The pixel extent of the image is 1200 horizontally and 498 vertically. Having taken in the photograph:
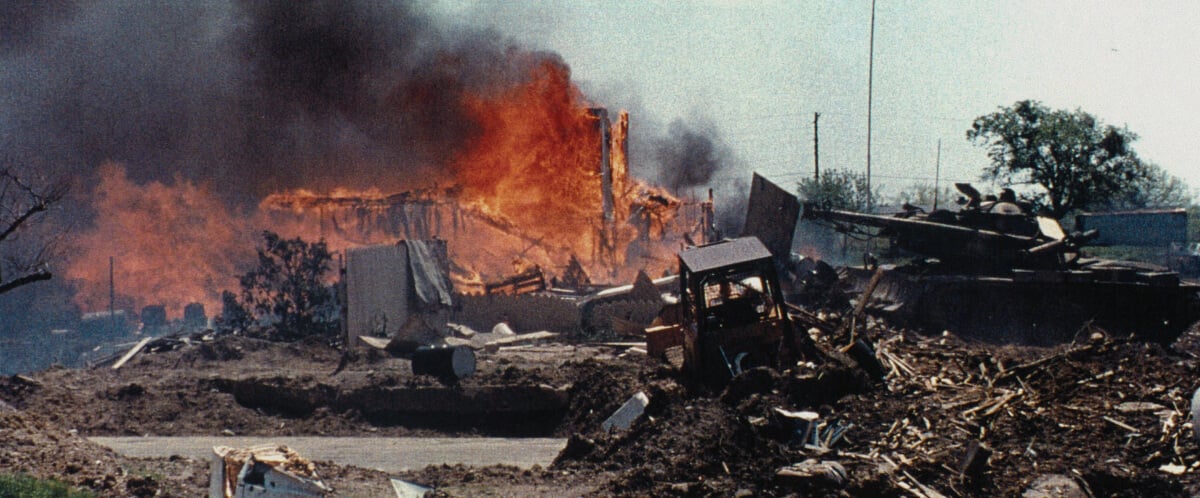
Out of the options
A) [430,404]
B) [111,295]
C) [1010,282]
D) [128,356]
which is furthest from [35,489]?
[111,295]

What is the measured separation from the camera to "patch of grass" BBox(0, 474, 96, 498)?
910 cm

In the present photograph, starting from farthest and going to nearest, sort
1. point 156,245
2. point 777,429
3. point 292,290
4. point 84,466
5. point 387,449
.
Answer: point 156,245 < point 292,290 < point 387,449 < point 84,466 < point 777,429

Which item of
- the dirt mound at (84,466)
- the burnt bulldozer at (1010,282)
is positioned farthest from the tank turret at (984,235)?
the dirt mound at (84,466)

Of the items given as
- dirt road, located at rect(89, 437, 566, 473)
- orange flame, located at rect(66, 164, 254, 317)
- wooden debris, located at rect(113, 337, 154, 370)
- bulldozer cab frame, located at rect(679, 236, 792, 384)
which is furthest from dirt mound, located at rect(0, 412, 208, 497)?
orange flame, located at rect(66, 164, 254, 317)

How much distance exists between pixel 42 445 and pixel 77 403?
20.3ft

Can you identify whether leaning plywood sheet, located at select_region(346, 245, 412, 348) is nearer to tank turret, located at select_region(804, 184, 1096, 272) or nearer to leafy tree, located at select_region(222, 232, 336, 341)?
leafy tree, located at select_region(222, 232, 336, 341)

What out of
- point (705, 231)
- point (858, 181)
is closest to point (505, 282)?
point (705, 231)

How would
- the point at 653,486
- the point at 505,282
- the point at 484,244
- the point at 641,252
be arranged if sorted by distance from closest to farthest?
the point at 653,486
the point at 505,282
the point at 484,244
the point at 641,252

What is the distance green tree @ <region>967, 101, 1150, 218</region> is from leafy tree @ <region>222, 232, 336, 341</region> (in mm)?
24076

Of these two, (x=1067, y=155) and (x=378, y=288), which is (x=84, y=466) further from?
(x=1067, y=155)

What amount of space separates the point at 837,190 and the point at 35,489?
155 feet

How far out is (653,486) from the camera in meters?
8.89

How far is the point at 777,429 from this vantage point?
1003 cm

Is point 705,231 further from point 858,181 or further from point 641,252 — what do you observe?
point 858,181
